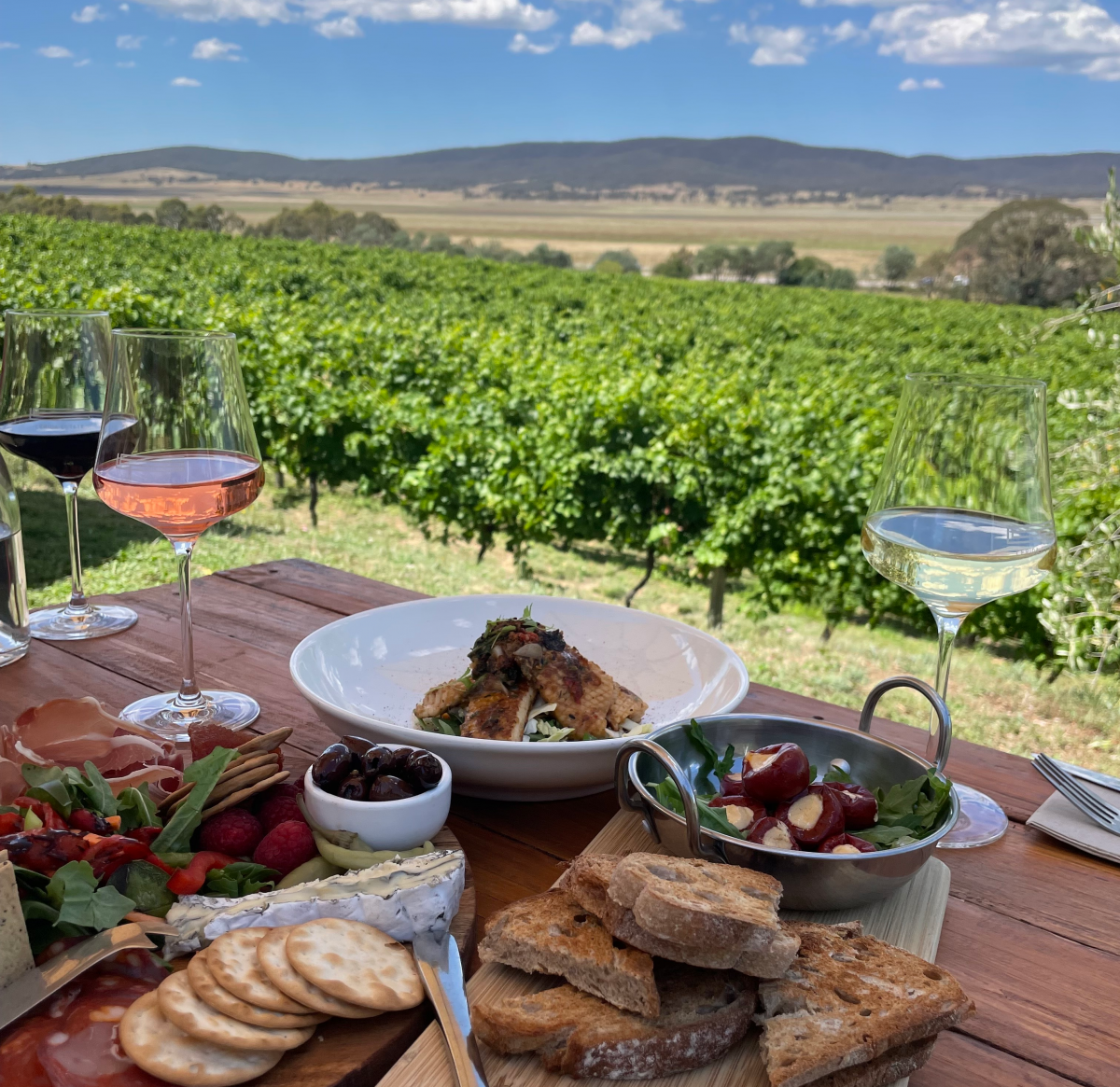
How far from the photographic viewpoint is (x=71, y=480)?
2.12m

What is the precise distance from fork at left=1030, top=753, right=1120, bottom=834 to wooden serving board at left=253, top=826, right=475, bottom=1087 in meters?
1.10

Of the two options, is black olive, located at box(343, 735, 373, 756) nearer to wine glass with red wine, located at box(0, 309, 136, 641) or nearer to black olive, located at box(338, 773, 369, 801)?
black olive, located at box(338, 773, 369, 801)

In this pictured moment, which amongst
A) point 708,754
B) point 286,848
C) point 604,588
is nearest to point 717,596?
point 604,588

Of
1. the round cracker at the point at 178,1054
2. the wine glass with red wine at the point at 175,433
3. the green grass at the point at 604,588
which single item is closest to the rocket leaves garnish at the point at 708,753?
the round cracker at the point at 178,1054

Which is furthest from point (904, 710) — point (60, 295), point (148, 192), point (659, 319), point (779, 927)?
point (148, 192)

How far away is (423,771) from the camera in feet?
4.20

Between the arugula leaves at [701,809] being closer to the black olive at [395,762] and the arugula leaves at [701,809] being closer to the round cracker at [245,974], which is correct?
the black olive at [395,762]

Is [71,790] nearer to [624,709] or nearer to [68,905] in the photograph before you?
[68,905]

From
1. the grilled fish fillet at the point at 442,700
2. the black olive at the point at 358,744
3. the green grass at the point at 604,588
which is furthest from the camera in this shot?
the green grass at the point at 604,588

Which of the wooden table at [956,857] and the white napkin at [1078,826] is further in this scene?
the white napkin at [1078,826]

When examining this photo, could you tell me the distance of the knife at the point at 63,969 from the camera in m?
0.94

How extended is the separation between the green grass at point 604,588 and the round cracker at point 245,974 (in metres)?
5.20

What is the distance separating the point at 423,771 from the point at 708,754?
1.35 ft

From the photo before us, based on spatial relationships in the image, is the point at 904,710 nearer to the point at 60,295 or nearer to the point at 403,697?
the point at 403,697
